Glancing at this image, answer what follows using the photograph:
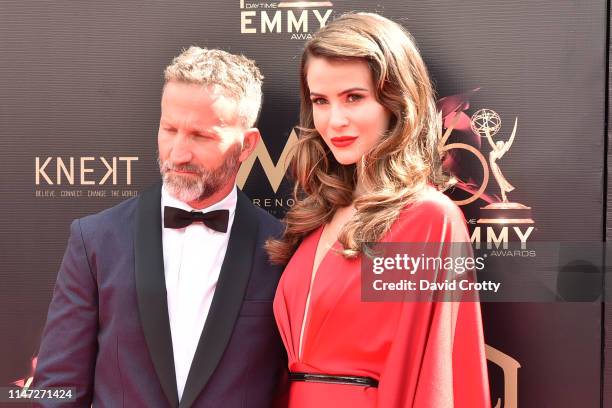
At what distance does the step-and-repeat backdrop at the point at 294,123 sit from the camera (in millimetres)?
2523

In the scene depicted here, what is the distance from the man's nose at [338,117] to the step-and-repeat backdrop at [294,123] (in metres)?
0.48

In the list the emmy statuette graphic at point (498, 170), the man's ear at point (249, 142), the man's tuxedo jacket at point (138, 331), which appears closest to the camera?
the man's tuxedo jacket at point (138, 331)

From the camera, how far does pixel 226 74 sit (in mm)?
2359

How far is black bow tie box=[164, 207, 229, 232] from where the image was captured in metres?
2.25

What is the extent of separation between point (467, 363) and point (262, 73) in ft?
4.16

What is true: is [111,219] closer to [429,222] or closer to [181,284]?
[181,284]

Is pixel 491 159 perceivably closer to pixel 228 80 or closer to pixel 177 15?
pixel 228 80

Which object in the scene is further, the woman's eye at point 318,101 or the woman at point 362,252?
the woman's eye at point 318,101

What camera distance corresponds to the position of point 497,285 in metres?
2.55

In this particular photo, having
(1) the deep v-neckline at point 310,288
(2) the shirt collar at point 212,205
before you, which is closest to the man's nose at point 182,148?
(2) the shirt collar at point 212,205

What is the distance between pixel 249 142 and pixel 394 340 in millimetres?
869
